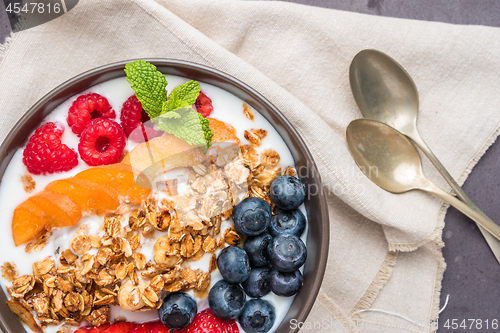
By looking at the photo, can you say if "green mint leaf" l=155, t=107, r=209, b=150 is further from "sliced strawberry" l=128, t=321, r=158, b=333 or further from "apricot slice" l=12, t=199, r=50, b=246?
"sliced strawberry" l=128, t=321, r=158, b=333

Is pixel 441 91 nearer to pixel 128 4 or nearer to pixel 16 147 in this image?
pixel 128 4

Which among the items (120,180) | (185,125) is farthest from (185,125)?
(120,180)

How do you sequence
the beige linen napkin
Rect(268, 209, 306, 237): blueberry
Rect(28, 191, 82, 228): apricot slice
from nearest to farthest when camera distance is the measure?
Rect(28, 191, 82, 228): apricot slice → Rect(268, 209, 306, 237): blueberry → the beige linen napkin

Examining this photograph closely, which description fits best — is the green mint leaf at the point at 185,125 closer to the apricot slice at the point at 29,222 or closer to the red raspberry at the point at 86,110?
the red raspberry at the point at 86,110

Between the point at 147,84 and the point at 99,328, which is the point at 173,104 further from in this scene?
the point at 99,328

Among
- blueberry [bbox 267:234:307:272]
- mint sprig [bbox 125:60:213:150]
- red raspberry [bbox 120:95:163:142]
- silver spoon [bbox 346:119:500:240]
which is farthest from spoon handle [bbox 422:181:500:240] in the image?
red raspberry [bbox 120:95:163:142]

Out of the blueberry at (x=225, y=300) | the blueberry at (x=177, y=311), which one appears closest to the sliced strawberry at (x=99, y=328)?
the blueberry at (x=177, y=311)
